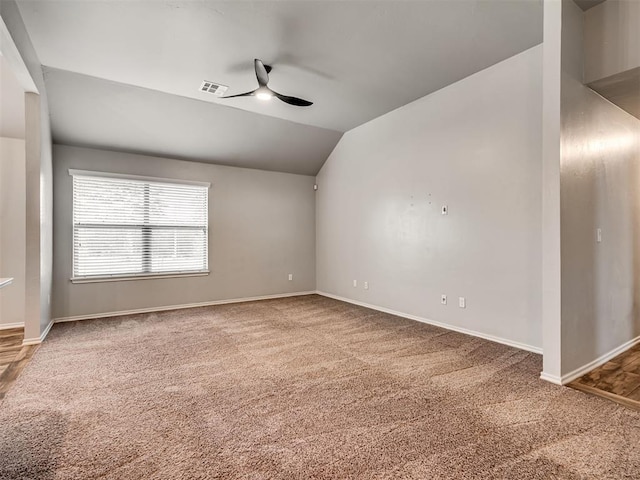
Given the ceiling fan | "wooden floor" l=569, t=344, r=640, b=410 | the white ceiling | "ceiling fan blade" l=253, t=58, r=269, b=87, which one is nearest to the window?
the white ceiling

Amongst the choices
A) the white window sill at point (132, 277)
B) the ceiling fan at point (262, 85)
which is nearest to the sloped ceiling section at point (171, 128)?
the ceiling fan at point (262, 85)

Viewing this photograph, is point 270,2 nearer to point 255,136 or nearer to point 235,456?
point 255,136

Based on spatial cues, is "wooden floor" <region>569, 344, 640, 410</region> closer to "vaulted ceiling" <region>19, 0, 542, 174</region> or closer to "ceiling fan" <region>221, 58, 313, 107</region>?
"vaulted ceiling" <region>19, 0, 542, 174</region>

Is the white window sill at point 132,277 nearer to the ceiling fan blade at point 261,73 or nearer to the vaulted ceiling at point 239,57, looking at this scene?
the vaulted ceiling at point 239,57

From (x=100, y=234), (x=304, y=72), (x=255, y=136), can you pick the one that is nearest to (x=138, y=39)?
(x=304, y=72)

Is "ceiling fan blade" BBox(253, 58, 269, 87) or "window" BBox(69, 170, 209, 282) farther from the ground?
"ceiling fan blade" BBox(253, 58, 269, 87)

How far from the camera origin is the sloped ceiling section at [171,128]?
3967mm

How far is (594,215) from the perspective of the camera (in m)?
2.90

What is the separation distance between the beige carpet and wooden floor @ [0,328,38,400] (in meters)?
0.09

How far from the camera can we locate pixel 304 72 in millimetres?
3727

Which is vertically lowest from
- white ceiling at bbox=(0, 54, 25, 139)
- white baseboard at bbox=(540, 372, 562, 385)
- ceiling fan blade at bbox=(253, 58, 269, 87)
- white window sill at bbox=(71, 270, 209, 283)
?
white baseboard at bbox=(540, 372, 562, 385)

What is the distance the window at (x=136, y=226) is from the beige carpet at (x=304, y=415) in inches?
61.0

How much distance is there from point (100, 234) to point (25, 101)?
2006mm

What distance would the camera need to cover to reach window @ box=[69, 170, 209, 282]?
188 inches
